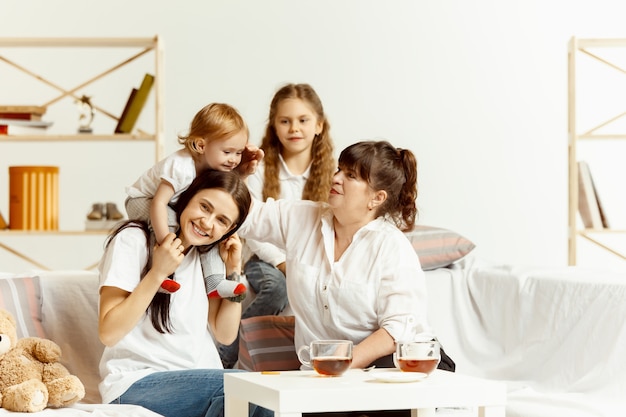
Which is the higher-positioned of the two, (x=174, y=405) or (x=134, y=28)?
(x=134, y=28)

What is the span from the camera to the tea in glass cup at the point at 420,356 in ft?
6.02

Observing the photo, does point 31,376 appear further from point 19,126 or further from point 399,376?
point 19,126

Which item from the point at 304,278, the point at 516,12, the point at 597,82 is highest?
the point at 516,12

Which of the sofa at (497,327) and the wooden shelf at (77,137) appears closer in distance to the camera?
the sofa at (497,327)

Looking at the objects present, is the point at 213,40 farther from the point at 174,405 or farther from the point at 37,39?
the point at 174,405

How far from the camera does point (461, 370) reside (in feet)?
9.93

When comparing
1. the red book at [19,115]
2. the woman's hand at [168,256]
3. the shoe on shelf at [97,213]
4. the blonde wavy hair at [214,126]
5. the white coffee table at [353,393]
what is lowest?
the white coffee table at [353,393]

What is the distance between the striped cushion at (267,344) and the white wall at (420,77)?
5.81ft

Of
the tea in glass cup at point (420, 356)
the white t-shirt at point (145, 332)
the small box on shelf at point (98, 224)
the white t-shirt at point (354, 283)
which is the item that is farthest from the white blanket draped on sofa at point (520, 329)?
the small box on shelf at point (98, 224)

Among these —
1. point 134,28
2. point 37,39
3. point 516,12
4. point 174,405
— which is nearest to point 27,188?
point 37,39

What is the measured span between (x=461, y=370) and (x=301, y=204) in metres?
0.91

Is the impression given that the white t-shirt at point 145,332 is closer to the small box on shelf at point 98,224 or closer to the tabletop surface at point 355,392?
the tabletop surface at point 355,392

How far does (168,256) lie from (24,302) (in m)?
0.57

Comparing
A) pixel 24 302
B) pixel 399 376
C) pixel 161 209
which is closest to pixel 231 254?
pixel 161 209
